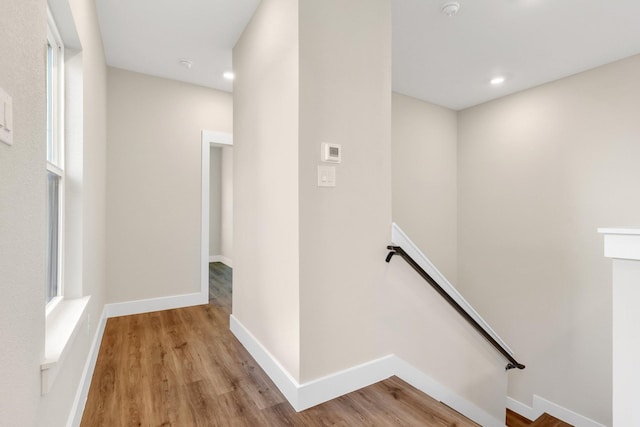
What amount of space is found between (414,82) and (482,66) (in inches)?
30.5

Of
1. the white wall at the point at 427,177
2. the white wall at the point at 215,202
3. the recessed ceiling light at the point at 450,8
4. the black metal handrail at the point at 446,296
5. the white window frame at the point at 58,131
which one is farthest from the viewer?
the white wall at the point at 215,202

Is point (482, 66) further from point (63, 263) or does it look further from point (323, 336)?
point (63, 263)

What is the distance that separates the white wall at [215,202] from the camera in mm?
6809

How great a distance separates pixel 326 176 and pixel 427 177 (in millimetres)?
3137

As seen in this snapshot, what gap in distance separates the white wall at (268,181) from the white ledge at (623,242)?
1.70 m

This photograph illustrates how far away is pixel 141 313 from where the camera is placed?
3.29 m

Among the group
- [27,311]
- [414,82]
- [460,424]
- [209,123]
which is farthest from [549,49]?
[27,311]

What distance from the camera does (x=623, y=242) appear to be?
158cm

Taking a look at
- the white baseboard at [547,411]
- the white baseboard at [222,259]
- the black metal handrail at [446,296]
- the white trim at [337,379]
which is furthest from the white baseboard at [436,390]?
the white baseboard at [222,259]

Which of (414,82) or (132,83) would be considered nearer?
(132,83)

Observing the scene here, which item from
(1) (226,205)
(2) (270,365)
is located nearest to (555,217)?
(2) (270,365)

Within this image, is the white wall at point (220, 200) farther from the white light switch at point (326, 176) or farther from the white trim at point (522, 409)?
the white trim at point (522, 409)

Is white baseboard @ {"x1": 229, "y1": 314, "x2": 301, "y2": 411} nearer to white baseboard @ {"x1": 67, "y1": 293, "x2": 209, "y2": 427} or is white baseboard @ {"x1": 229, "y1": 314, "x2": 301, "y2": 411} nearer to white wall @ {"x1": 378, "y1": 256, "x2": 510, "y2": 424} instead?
white wall @ {"x1": 378, "y1": 256, "x2": 510, "y2": 424}

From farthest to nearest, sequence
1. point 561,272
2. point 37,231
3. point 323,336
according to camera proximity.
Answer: point 561,272 < point 323,336 < point 37,231
